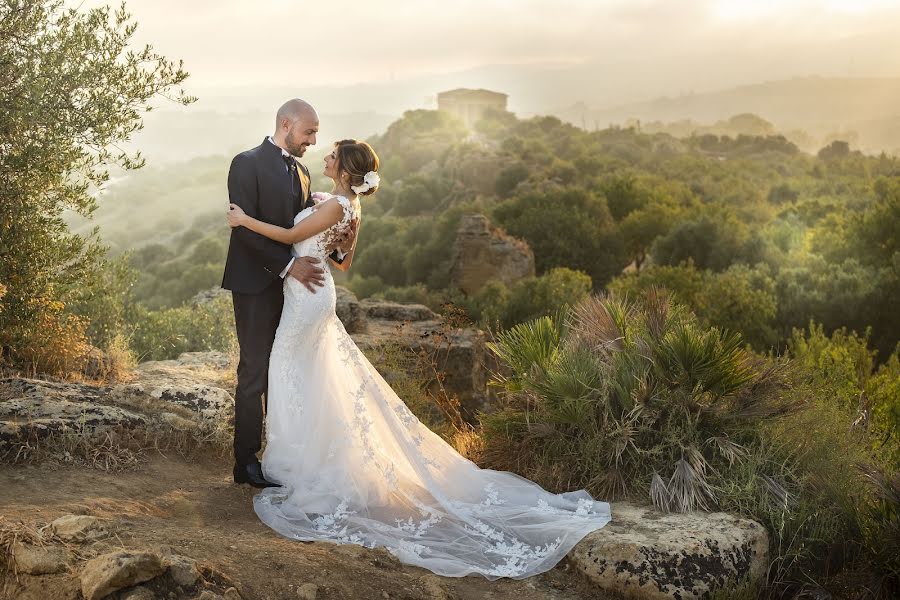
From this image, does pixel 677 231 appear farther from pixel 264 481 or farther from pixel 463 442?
pixel 264 481

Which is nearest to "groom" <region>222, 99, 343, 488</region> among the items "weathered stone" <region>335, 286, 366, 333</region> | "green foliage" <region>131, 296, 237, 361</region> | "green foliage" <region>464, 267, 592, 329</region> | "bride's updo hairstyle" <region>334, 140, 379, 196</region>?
"bride's updo hairstyle" <region>334, 140, 379, 196</region>

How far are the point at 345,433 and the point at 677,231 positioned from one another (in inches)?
834

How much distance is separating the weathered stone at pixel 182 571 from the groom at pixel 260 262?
5.72 feet

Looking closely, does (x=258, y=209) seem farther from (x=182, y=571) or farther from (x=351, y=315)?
(x=351, y=315)

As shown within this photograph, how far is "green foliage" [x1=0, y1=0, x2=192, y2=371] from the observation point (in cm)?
627

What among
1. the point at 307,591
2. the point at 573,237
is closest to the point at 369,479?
the point at 307,591

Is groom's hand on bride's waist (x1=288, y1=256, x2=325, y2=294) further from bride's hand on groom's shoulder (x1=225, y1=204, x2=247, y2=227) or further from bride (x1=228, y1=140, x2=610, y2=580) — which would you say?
bride's hand on groom's shoulder (x1=225, y1=204, x2=247, y2=227)

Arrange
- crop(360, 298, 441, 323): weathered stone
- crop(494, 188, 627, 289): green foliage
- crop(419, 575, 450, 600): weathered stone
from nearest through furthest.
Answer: crop(419, 575, 450, 600): weathered stone
crop(360, 298, 441, 323): weathered stone
crop(494, 188, 627, 289): green foliage

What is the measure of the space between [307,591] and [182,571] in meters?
0.60

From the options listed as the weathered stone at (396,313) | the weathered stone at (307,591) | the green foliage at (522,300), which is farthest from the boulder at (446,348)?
the green foliage at (522,300)

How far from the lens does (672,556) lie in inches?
173

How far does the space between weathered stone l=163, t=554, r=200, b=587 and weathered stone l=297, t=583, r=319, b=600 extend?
0.49 metres

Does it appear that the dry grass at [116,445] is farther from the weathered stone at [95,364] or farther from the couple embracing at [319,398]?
the weathered stone at [95,364]

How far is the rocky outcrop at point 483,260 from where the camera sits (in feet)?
64.6
